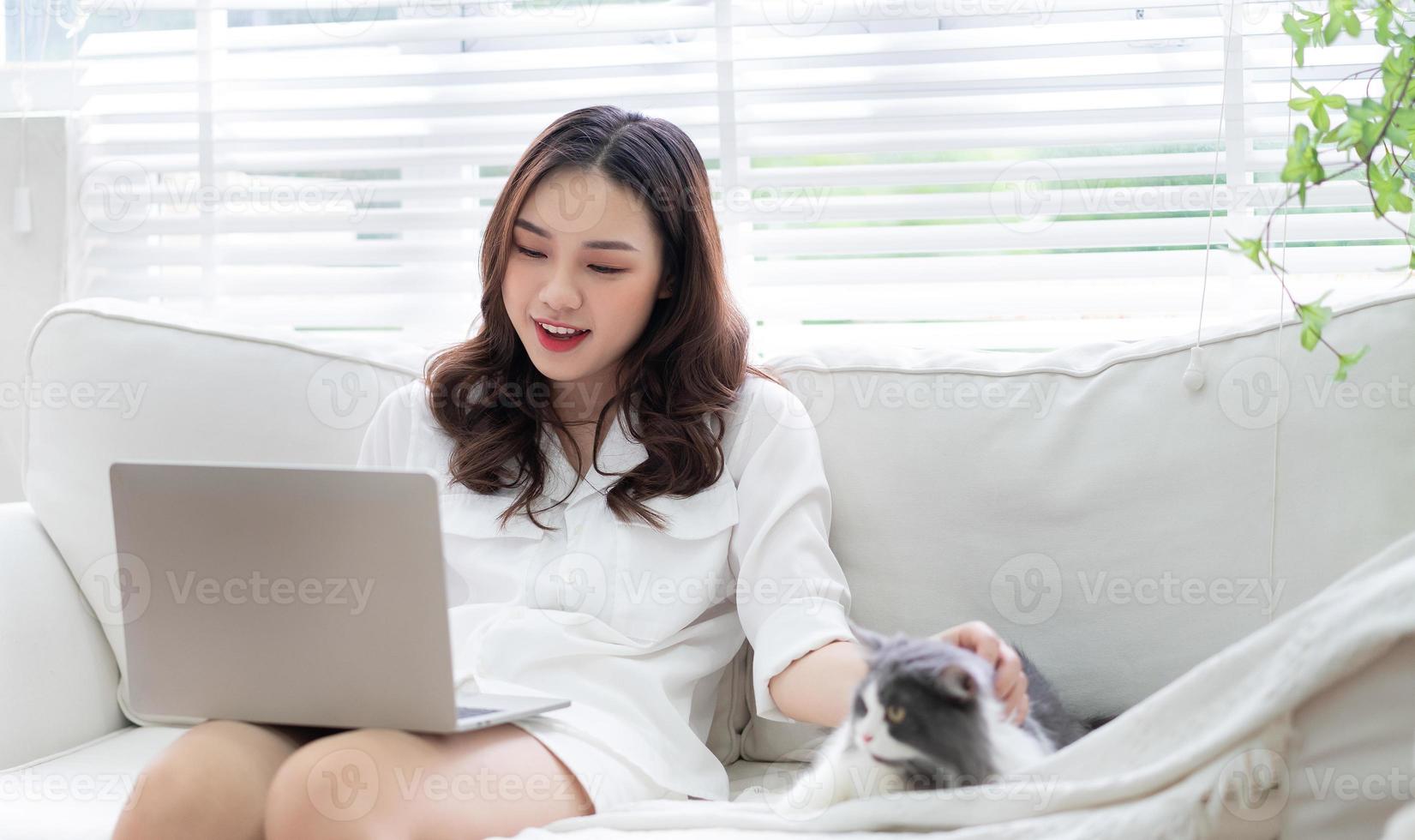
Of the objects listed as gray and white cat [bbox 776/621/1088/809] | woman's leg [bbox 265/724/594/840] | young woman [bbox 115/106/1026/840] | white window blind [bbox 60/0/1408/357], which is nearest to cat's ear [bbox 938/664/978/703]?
gray and white cat [bbox 776/621/1088/809]

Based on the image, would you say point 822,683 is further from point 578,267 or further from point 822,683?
point 578,267

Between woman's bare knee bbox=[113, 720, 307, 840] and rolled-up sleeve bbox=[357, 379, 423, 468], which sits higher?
rolled-up sleeve bbox=[357, 379, 423, 468]

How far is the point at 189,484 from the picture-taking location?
3.49ft

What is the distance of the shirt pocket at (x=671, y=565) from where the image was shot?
1452mm

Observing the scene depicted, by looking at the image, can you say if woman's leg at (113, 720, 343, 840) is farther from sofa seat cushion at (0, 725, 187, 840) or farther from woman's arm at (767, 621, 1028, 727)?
woman's arm at (767, 621, 1028, 727)

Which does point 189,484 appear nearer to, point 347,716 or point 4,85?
point 347,716

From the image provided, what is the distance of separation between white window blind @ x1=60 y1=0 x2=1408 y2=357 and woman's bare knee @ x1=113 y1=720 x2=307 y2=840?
118 centimetres

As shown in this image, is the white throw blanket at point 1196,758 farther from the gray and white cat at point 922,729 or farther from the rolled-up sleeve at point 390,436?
the rolled-up sleeve at point 390,436

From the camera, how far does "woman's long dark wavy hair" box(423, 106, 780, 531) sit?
1539 mm

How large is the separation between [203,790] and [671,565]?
60cm

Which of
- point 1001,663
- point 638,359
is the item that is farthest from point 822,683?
point 638,359

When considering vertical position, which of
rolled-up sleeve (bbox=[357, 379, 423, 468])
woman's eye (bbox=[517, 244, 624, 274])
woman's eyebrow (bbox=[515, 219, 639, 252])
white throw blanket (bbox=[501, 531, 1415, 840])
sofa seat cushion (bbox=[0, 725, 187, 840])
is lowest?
sofa seat cushion (bbox=[0, 725, 187, 840])

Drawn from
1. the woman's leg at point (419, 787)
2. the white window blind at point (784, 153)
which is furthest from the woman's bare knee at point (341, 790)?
the white window blind at point (784, 153)

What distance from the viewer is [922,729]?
936mm
